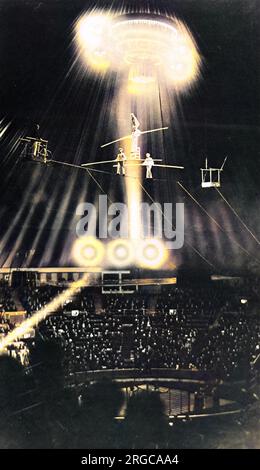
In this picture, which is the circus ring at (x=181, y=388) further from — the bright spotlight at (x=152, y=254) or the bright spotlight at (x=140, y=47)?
the bright spotlight at (x=140, y=47)

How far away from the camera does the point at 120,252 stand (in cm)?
455

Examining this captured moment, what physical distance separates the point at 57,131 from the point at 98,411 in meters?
3.05

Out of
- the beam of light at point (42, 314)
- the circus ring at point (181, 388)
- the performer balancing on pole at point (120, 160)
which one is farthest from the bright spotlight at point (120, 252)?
the circus ring at point (181, 388)

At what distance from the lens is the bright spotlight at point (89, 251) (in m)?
4.53

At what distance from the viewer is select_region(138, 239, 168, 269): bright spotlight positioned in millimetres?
4562

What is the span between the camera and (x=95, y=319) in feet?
15.5

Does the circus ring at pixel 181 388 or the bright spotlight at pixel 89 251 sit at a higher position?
the bright spotlight at pixel 89 251

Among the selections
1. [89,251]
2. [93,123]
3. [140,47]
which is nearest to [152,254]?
[89,251]

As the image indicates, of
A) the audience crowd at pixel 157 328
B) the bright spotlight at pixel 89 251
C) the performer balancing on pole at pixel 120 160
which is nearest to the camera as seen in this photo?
the audience crowd at pixel 157 328

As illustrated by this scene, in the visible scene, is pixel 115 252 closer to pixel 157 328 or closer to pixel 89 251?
pixel 89 251

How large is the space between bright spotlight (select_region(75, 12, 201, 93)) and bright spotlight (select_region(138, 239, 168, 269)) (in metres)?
1.79

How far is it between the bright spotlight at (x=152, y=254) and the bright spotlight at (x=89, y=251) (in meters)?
0.44

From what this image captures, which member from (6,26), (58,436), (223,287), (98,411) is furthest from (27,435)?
(6,26)

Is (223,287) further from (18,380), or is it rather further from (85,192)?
(18,380)
